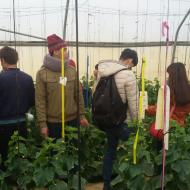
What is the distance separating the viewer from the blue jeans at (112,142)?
9.91ft

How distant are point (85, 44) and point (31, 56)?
101cm

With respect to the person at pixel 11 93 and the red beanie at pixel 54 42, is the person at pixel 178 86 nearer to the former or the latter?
the red beanie at pixel 54 42

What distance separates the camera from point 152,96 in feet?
17.2

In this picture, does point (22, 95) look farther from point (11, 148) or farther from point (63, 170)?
point (63, 170)

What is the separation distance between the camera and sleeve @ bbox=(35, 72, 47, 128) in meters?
3.04

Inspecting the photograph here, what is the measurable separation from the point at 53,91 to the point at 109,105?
456 millimetres

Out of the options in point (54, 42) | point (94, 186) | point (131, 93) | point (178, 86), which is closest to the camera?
point (131, 93)

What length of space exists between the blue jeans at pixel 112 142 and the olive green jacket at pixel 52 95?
1.19 feet

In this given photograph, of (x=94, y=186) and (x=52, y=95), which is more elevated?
(x=52, y=95)

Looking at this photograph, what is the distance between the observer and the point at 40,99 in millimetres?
3057

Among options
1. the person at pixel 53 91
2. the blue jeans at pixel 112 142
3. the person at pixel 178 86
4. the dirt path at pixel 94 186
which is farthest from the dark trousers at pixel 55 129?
the person at pixel 178 86

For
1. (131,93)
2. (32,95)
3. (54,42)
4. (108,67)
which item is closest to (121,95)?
(131,93)

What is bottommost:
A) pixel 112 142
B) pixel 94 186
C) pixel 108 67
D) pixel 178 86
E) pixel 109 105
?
pixel 94 186

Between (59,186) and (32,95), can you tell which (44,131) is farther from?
(59,186)
